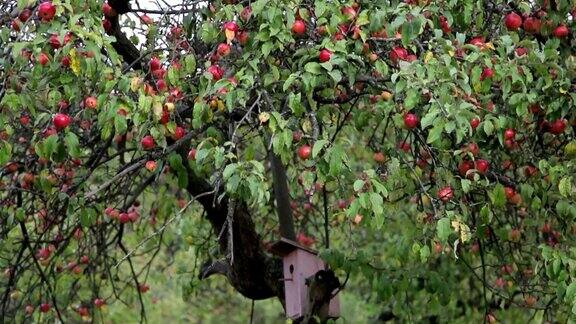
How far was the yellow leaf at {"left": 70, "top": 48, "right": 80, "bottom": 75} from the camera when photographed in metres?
3.98

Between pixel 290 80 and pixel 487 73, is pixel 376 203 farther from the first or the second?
pixel 487 73

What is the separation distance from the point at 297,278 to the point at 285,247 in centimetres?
19

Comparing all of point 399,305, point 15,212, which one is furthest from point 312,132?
point 399,305

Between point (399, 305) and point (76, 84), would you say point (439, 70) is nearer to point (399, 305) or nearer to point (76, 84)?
point (76, 84)

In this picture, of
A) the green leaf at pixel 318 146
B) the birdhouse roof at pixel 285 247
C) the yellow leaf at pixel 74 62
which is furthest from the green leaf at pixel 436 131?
the birdhouse roof at pixel 285 247

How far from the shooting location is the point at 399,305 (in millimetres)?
6430

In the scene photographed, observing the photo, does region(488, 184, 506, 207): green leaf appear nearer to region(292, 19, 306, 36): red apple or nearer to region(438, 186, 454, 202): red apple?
region(438, 186, 454, 202): red apple

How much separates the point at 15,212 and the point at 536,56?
2729mm

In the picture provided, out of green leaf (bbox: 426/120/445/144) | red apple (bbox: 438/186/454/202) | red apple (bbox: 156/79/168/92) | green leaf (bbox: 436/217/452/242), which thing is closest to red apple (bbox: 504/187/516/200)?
red apple (bbox: 438/186/454/202)

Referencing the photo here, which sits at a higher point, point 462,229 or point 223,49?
point 223,49

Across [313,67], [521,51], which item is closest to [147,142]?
[313,67]

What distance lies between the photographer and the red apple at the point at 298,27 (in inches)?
172

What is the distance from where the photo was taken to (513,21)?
16.4 ft

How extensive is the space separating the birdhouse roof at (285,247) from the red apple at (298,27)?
5.51 feet
